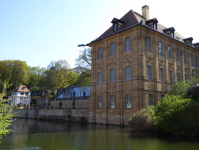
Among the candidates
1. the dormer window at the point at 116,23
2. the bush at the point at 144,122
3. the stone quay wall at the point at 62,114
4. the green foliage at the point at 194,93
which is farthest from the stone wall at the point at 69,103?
the green foliage at the point at 194,93

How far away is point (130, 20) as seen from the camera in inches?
1043

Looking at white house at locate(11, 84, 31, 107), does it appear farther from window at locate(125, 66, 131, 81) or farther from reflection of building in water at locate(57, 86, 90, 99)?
window at locate(125, 66, 131, 81)

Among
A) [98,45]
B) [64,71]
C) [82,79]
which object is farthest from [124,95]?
[64,71]

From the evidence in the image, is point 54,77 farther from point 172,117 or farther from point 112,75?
point 172,117

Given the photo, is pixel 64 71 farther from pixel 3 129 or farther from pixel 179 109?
pixel 3 129

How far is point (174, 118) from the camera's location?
15898mm

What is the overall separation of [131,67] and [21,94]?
5426cm

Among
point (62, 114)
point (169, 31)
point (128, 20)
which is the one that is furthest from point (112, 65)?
point (62, 114)

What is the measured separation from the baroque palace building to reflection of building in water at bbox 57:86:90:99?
8.27m

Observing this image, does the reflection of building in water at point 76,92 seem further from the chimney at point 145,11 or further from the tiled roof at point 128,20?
the chimney at point 145,11

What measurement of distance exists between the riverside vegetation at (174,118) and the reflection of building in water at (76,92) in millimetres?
17817

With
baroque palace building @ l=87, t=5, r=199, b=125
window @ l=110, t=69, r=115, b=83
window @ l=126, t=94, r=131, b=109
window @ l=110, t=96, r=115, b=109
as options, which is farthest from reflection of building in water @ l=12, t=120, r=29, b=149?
window @ l=110, t=69, r=115, b=83

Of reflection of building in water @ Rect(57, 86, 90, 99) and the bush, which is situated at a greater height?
reflection of building in water @ Rect(57, 86, 90, 99)

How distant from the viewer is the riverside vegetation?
50.0ft
